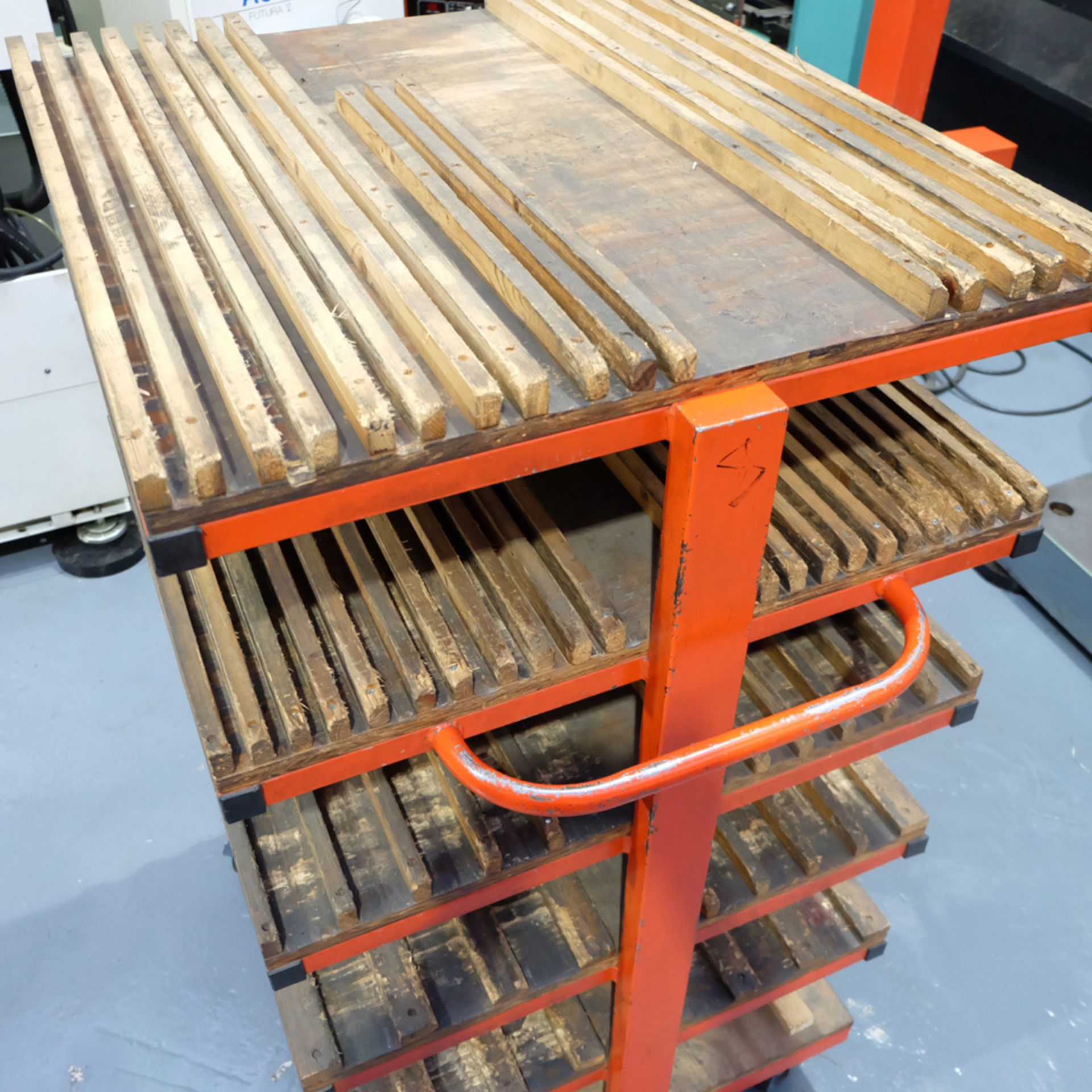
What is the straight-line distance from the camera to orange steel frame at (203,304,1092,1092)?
3.42ft

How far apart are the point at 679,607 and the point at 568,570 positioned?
0.71ft

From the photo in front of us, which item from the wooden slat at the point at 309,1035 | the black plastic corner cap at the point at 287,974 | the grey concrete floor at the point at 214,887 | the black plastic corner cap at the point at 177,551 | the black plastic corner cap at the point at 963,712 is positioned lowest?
the grey concrete floor at the point at 214,887

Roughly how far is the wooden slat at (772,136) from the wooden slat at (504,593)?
62 cm

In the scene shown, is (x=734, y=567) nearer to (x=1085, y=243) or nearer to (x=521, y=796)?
(x=521, y=796)

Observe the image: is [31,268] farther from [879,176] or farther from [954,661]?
[954,661]

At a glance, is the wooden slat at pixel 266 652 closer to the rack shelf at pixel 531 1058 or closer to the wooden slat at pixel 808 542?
the wooden slat at pixel 808 542

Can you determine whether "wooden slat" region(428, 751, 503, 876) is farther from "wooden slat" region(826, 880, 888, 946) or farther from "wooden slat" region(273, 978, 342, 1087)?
"wooden slat" region(826, 880, 888, 946)

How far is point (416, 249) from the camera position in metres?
1.19

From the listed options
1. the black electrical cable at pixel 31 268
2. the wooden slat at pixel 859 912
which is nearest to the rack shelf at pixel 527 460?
the wooden slat at pixel 859 912

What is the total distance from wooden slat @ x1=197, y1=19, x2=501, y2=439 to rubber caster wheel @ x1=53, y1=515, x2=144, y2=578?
7.57ft

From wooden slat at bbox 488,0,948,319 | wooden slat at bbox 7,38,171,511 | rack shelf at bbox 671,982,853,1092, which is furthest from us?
rack shelf at bbox 671,982,853,1092

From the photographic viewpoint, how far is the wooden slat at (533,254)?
1.05 meters

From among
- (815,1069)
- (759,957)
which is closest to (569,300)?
(759,957)

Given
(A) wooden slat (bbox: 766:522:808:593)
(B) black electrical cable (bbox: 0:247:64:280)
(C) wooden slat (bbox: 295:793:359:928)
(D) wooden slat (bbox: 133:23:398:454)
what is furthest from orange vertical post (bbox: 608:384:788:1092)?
(B) black electrical cable (bbox: 0:247:64:280)
